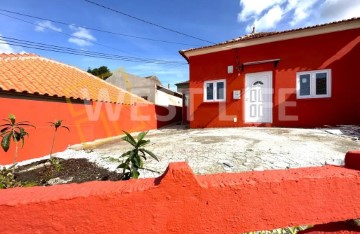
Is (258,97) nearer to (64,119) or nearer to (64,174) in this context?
(64,119)

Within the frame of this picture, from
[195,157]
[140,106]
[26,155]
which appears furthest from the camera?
[140,106]

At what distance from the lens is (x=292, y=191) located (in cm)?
135

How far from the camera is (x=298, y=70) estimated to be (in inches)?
389

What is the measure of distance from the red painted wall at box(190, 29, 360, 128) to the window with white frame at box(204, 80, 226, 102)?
0.24 m

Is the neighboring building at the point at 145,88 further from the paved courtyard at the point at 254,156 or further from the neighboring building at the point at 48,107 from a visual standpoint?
the paved courtyard at the point at 254,156

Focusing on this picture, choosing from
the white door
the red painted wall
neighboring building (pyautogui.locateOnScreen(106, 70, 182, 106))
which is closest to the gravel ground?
the red painted wall

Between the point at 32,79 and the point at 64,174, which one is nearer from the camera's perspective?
the point at 64,174

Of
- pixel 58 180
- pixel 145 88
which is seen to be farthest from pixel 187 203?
pixel 145 88

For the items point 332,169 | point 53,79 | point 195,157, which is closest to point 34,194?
point 332,169

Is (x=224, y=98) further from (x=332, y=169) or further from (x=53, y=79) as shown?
(x=332, y=169)

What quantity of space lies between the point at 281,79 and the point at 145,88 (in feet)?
52.9

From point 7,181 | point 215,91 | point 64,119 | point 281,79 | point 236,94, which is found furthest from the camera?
point 215,91

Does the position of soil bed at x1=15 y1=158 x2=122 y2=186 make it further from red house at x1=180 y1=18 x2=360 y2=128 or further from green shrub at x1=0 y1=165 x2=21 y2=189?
red house at x1=180 y1=18 x2=360 y2=128

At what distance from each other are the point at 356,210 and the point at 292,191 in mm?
527
